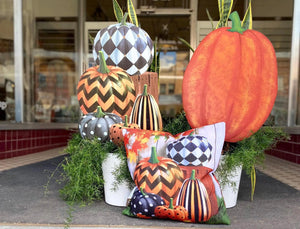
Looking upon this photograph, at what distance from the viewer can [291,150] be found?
3.00 metres

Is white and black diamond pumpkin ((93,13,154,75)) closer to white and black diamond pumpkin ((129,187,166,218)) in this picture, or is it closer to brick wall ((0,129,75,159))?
white and black diamond pumpkin ((129,187,166,218))

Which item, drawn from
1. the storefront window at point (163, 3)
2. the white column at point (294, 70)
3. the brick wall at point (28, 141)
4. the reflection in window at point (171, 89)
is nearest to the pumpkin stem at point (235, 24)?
the white column at point (294, 70)

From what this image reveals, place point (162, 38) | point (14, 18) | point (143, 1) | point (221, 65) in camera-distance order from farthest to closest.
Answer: point (162, 38) < point (143, 1) < point (14, 18) < point (221, 65)

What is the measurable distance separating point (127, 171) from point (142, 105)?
1.15 ft

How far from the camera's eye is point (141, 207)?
1.11m

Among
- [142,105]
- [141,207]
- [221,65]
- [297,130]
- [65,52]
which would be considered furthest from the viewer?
[65,52]

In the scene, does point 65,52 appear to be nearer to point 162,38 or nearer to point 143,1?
point 143,1

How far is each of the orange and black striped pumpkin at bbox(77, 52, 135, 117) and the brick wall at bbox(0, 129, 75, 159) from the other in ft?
6.90

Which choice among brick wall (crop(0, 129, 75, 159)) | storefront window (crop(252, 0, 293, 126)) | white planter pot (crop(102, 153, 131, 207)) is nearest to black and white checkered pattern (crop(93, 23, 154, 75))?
white planter pot (crop(102, 153, 131, 207))

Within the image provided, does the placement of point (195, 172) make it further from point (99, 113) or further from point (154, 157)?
point (99, 113)

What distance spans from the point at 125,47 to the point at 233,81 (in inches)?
23.3

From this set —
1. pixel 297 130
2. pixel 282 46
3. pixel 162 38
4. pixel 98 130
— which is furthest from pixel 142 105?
pixel 162 38

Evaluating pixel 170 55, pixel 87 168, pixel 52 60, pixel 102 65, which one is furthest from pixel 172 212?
pixel 170 55

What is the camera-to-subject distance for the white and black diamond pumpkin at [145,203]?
1092 millimetres
